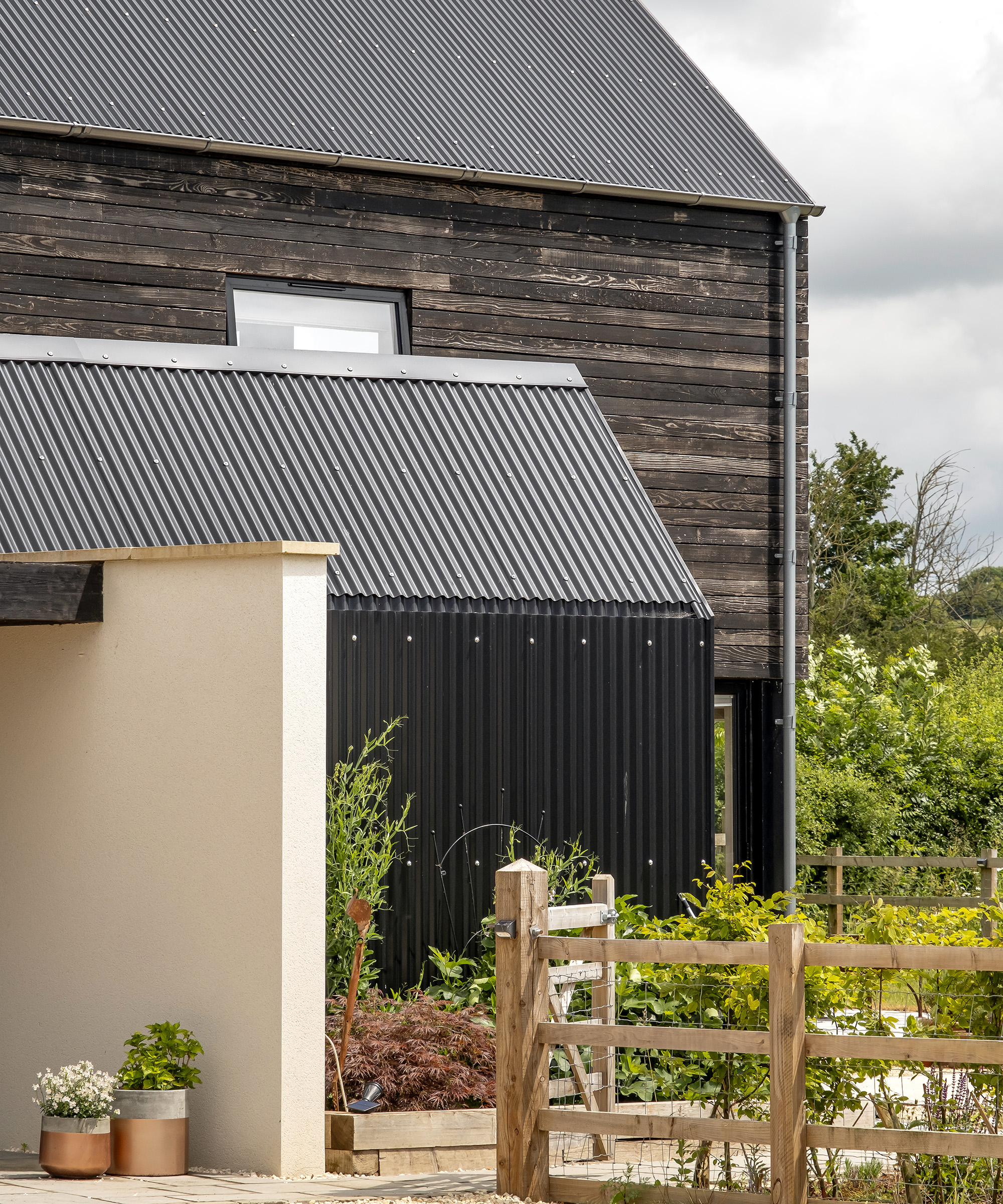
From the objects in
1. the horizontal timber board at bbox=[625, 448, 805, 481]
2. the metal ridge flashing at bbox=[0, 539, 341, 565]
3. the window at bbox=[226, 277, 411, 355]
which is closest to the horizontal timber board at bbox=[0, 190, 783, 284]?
the window at bbox=[226, 277, 411, 355]

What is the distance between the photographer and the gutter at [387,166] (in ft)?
41.4

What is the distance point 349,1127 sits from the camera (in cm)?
761

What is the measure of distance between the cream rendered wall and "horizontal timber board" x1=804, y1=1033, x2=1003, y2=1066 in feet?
7.57

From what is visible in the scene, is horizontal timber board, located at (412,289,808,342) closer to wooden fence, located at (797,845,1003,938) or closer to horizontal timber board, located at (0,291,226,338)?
horizontal timber board, located at (0,291,226,338)

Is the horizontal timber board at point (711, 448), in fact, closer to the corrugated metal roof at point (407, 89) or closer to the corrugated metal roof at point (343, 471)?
the corrugated metal roof at point (407, 89)

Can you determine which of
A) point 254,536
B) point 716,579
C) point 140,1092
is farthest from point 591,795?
point 716,579

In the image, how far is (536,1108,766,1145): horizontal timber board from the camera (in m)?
6.40

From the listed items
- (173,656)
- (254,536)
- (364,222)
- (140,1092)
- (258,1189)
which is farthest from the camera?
(364,222)

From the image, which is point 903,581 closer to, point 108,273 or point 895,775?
point 895,775

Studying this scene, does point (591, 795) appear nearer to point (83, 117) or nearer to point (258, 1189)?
point (258, 1189)

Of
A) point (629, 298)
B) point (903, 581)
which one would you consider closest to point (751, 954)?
point (629, 298)

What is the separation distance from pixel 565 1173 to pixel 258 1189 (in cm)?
125

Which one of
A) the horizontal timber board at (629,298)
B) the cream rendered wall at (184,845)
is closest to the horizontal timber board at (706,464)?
the horizontal timber board at (629,298)

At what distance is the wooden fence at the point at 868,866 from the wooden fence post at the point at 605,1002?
8288 millimetres
